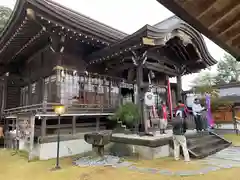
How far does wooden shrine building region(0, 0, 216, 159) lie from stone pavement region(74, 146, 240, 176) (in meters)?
2.12

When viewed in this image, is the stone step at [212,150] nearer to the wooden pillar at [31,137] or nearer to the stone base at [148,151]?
the stone base at [148,151]

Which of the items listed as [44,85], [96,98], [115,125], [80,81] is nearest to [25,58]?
[44,85]

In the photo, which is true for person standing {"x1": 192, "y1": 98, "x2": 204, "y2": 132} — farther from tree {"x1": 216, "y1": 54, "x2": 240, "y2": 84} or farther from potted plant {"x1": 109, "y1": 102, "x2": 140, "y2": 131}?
tree {"x1": 216, "y1": 54, "x2": 240, "y2": 84}

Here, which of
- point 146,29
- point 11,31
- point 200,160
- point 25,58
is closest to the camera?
point 200,160

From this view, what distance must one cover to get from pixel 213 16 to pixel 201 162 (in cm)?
522

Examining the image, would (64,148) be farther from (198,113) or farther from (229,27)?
(229,27)

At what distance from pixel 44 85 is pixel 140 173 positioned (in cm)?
699

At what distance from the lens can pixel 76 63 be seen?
378 inches

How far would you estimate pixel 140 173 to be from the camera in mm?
5062

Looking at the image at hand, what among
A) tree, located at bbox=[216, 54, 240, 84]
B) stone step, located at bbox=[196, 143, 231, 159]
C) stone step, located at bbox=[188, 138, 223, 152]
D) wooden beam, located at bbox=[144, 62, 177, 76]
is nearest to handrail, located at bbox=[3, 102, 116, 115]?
wooden beam, located at bbox=[144, 62, 177, 76]

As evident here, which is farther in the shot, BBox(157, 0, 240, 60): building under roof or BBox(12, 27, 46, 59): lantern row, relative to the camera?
BBox(12, 27, 46, 59): lantern row

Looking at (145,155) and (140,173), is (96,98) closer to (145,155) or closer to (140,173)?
(145,155)

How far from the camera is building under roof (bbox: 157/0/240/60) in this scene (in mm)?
1611

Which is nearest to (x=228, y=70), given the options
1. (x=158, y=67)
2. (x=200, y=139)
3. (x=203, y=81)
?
(x=203, y=81)
